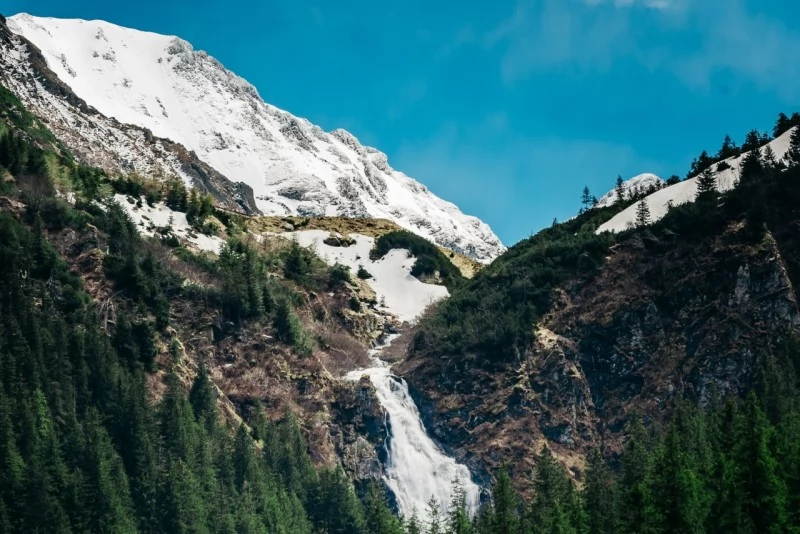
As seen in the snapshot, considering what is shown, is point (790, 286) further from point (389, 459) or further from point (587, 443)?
point (389, 459)

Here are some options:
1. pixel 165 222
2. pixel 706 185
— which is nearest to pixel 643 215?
pixel 706 185

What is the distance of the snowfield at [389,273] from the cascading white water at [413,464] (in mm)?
37254

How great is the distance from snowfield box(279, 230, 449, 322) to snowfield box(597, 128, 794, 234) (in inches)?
1507

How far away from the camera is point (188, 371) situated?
118625 millimetres

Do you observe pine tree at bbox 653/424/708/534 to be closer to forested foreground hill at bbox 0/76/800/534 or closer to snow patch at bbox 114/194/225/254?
forested foreground hill at bbox 0/76/800/534

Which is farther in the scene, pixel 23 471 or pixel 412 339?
pixel 412 339

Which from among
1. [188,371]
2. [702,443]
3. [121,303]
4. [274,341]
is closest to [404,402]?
[274,341]

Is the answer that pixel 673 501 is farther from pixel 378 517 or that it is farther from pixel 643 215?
pixel 643 215

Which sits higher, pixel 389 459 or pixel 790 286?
pixel 790 286

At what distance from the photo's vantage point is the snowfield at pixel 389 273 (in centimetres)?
17250

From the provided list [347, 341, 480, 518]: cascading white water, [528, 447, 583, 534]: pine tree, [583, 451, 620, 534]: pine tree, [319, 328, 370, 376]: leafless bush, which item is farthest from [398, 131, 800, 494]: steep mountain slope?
[583, 451, 620, 534]: pine tree

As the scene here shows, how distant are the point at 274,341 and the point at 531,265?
3815 centimetres

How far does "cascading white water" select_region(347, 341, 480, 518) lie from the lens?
120438 mm

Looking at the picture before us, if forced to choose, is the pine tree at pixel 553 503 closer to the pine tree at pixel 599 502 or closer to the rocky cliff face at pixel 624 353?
the pine tree at pixel 599 502
